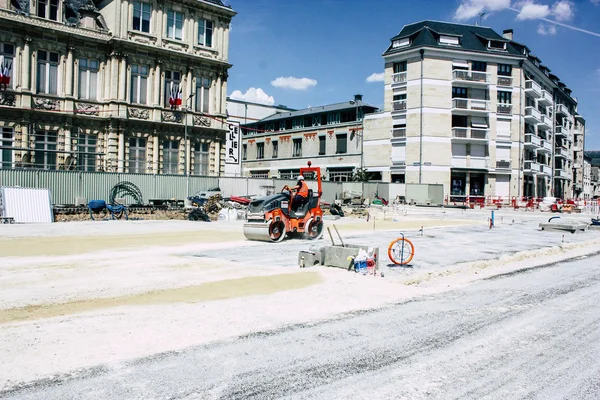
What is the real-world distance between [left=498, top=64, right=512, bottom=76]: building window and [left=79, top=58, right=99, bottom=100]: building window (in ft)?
140

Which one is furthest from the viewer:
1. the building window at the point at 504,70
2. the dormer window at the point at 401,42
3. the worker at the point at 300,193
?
the building window at the point at 504,70

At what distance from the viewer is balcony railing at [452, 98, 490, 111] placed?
53.7m

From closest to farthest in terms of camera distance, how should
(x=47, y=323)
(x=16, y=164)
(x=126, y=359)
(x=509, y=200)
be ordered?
1. (x=126, y=359)
2. (x=47, y=323)
3. (x=16, y=164)
4. (x=509, y=200)

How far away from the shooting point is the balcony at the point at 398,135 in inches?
2142

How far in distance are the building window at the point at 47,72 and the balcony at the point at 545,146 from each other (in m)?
55.2

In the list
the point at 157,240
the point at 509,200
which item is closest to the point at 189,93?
the point at 157,240

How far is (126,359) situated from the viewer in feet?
18.9

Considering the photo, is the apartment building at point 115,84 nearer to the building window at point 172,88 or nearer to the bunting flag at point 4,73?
the building window at point 172,88

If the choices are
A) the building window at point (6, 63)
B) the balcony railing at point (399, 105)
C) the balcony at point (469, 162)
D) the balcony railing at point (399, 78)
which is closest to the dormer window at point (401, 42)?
the balcony railing at point (399, 78)

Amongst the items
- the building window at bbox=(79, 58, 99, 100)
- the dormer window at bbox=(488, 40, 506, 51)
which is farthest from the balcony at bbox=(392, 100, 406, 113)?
the building window at bbox=(79, 58, 99, 100)

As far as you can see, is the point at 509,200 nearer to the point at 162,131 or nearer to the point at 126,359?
the point at 162,131

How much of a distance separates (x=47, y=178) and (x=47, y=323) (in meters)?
22.6

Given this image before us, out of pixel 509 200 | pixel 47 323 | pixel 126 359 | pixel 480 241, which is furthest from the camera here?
pixel 509 200

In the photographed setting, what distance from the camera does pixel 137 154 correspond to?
3647 cm
